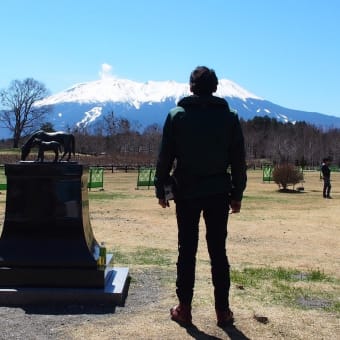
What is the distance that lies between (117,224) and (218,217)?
9126 millimetres

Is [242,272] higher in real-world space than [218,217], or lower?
lower

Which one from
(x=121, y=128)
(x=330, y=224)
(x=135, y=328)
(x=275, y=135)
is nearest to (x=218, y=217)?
(x=135, y=328)

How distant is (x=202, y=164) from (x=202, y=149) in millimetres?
112

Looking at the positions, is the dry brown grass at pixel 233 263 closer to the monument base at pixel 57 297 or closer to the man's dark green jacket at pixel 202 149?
the monument base at pixel 57 297

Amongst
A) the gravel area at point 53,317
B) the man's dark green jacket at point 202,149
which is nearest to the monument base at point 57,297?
the gravel area at point 53,317

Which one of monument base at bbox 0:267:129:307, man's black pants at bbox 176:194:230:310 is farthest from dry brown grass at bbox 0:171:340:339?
man's black pants at bbox 176:194:230:310

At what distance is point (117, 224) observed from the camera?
13.4 metres

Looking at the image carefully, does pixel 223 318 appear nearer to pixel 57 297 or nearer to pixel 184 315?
pixel 184 315

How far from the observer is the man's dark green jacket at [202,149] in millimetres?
4359

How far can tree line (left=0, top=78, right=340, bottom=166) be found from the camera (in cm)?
8838

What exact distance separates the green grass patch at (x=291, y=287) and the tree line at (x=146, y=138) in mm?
69568

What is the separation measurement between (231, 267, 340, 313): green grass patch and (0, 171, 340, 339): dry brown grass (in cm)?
11

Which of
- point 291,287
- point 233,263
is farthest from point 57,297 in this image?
point 233,263

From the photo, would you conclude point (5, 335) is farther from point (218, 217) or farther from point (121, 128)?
point (121, 128)
